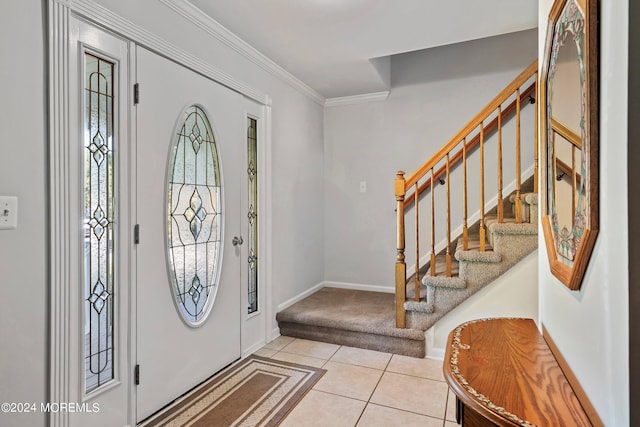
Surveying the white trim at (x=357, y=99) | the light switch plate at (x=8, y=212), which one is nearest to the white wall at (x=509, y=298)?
the white trim at (x=357, y=99)

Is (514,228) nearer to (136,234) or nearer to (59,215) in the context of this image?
(136,234)

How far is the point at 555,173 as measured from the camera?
1.15 meters

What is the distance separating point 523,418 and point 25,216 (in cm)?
178

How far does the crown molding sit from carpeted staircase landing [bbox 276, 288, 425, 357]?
2122mm

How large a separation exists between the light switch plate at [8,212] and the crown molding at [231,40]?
1339mm

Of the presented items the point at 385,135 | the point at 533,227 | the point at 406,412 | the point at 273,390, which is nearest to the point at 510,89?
the point at 533,227

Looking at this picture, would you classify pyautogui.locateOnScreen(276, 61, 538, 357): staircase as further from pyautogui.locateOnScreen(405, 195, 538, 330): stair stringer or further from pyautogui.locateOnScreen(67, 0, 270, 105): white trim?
pyautogui.locateOnScreen(67, 0, 270, 105): white trim

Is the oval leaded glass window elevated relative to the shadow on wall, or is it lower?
lower

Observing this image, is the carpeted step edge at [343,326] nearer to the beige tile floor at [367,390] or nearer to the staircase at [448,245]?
the staircase at [448,245]

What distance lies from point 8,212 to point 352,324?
2.29 m

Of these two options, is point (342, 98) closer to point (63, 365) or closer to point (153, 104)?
point (153, 104)

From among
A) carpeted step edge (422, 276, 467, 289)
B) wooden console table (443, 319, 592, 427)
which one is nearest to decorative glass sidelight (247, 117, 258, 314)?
carpeted step edge (422, 276, 467, 289)

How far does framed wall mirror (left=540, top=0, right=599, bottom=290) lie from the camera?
0.76 m

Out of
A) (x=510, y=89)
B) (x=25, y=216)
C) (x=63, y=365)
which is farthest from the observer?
(x=510, y=89)
